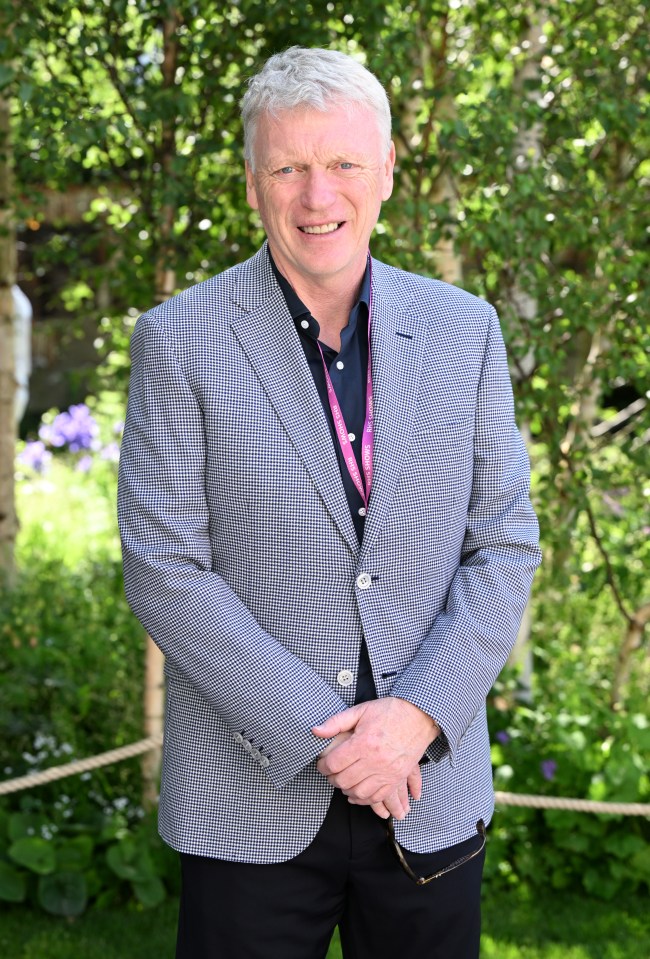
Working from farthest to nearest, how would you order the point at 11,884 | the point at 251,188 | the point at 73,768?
1. the point at 11,884
2. the point at 73,768
3. the point at 251,188

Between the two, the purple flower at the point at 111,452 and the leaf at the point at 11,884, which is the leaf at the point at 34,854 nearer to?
the leaf at the point at 11,884

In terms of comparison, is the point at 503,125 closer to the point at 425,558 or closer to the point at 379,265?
the point at 379,265

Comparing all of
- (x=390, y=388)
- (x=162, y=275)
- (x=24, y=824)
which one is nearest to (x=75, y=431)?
(x=162, y=275)

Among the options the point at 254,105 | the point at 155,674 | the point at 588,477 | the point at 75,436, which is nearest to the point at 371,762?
the point at 254,105

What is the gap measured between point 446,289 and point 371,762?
927mm

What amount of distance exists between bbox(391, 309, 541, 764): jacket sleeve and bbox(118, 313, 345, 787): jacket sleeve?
175mm

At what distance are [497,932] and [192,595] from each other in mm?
2234

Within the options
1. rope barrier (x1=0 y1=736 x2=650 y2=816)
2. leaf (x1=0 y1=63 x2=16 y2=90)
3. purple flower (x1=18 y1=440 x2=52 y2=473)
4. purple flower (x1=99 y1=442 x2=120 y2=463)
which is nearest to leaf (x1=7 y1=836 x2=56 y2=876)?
rope barrier (x1=0 y1=736 x2=650 y2=816)

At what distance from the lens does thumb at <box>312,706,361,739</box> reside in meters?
1.83

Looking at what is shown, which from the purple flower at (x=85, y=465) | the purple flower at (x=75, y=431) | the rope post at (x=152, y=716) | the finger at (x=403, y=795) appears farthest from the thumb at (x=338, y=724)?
the purple flower at (x=75, y=431)

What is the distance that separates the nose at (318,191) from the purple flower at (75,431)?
6.42 m

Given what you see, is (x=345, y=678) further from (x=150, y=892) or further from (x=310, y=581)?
(x=150, y=892)

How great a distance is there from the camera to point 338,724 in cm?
184

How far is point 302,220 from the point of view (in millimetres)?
1941
